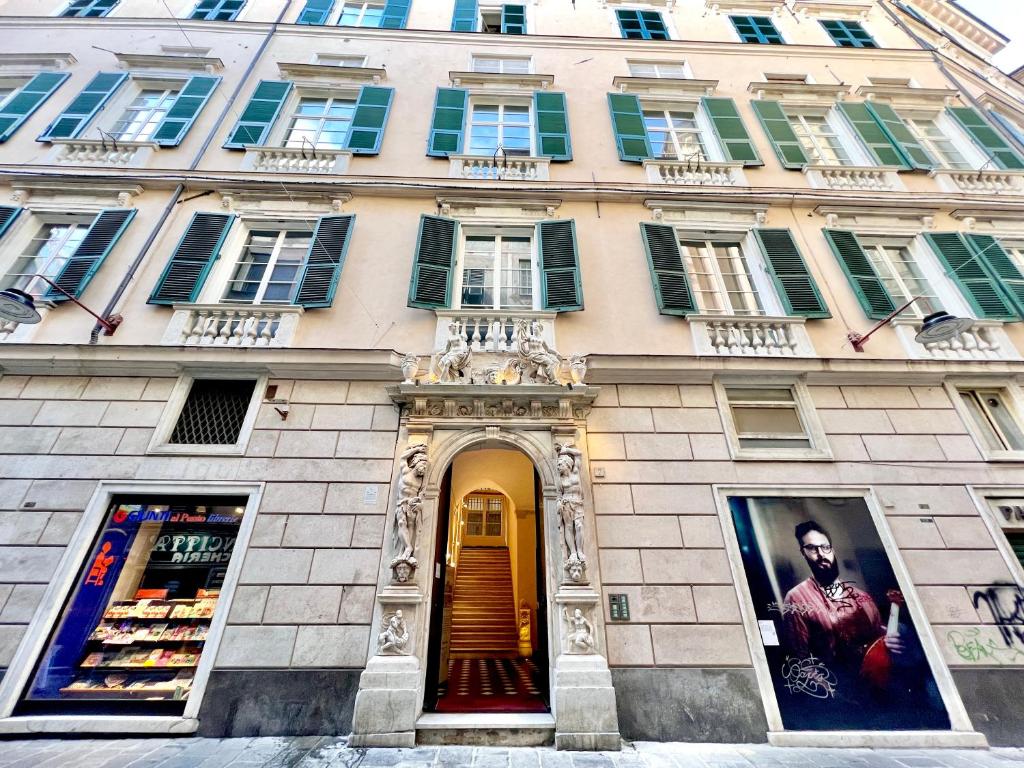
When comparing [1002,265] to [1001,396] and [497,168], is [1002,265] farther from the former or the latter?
[497,168]

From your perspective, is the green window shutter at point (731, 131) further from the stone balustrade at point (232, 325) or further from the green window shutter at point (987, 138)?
the stone balustrade at point (232, 325)

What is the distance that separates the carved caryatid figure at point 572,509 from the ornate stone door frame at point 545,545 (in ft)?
0.04

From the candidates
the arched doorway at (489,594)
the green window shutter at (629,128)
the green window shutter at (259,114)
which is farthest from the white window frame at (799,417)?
the green window shutter at (259,114)

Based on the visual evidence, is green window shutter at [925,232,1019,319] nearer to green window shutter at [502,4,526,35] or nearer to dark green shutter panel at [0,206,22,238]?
green window shutter at [502,4,526,35]

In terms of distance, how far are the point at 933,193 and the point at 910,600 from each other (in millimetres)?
8497

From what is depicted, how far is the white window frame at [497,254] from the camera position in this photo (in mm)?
7613

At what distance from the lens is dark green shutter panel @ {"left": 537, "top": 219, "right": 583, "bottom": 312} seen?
24.6ft

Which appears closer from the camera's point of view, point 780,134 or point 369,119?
point 369,119

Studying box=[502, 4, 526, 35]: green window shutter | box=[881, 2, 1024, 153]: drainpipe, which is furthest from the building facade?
box=[502, 4, 526, 35]: green window shutter

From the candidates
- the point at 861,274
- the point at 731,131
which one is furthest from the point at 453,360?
the point at 731,131

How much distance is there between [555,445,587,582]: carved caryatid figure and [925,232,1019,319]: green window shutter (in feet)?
25.6

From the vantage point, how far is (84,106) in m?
9.56

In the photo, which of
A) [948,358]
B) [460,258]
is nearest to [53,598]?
[460,258]

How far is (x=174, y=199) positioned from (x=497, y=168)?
20.4 feet
